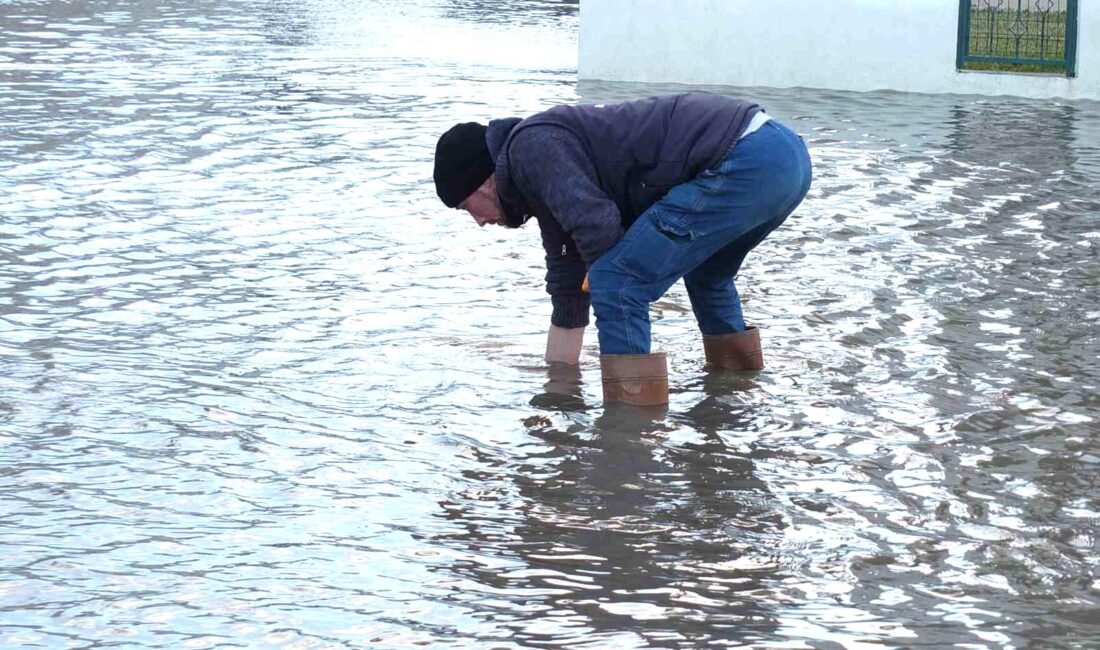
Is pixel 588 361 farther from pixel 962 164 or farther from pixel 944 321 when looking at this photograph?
pixel 962 164

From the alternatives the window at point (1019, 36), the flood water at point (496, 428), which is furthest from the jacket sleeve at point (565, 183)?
the window at point (1019, 36)

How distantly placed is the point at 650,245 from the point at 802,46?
1311 cm

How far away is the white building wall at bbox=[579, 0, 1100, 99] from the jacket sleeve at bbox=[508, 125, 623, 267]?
12.6m

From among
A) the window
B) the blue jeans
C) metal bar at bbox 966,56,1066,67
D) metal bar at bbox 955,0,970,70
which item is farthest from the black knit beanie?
metal bar at bbox 955,0,970,70

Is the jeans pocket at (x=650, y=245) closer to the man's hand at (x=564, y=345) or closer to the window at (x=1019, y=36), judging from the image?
the man's hand at (x=564, y=345)

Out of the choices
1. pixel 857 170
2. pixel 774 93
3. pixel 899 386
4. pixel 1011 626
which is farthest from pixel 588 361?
pixel 774 93

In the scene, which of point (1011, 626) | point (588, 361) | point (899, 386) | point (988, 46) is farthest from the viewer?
point (988, 46)

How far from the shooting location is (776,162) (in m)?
5.23

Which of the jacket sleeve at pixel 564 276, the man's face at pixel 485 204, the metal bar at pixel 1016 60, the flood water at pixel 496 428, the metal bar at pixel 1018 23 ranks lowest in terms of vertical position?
the flood water at pixel 496 428

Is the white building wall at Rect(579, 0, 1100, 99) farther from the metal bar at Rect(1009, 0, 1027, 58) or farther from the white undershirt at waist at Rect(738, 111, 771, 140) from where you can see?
the white undershirt at waist at Rect(738, 111, 771, 140)

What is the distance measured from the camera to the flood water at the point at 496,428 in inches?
155

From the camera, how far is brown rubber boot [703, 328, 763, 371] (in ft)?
20.0

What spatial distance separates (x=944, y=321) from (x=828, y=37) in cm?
1120

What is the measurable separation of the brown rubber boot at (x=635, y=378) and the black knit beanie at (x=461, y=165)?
0.81m
